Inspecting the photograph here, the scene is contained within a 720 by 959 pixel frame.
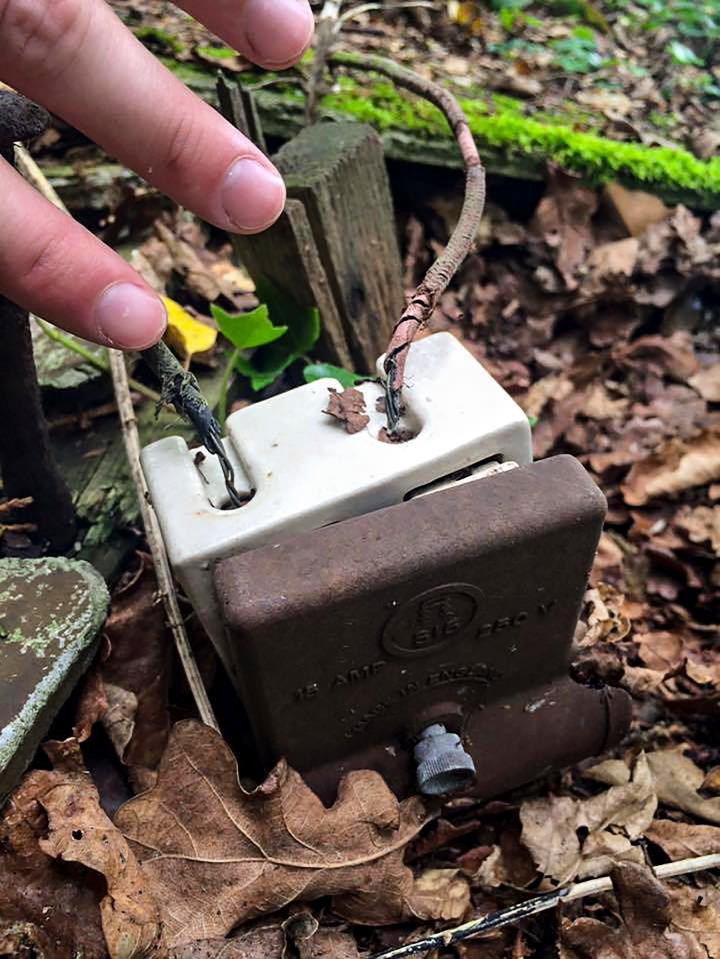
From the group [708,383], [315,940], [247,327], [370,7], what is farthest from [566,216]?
[315,940]

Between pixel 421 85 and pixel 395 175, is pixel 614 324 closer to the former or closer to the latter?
pixel 395 175

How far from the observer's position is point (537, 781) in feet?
6.60

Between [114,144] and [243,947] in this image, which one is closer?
[114,144]

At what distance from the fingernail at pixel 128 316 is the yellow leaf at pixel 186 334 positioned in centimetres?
119

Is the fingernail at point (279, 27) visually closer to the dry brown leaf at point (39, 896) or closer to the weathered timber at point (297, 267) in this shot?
the weathered timber at point (297, 267)

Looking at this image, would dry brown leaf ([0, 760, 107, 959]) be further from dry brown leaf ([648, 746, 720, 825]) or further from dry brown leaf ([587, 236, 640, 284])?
dry brown leaf ([587, 236, 640, 284])

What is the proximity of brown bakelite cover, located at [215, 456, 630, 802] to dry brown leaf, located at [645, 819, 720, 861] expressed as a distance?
0.22m

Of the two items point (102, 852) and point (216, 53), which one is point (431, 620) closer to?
point (102, 852)

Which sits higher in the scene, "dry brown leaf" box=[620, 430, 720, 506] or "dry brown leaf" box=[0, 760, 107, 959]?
"dry brown leaf" box=[0, 760, 107, 959]

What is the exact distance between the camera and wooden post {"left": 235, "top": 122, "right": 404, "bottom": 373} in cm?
234

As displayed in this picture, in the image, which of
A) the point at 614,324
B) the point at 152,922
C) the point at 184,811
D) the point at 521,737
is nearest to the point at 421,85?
the point at 614,324

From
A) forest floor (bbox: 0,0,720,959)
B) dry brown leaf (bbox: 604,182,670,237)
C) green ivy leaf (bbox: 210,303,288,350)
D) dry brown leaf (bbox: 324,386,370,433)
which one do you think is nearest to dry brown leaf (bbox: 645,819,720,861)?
forest floor (bbox: 0,0,720,959)

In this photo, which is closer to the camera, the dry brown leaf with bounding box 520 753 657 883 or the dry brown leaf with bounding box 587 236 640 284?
the dry brown leaf with bounding box 520 753 657 883

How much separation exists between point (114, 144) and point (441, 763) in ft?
4.23
